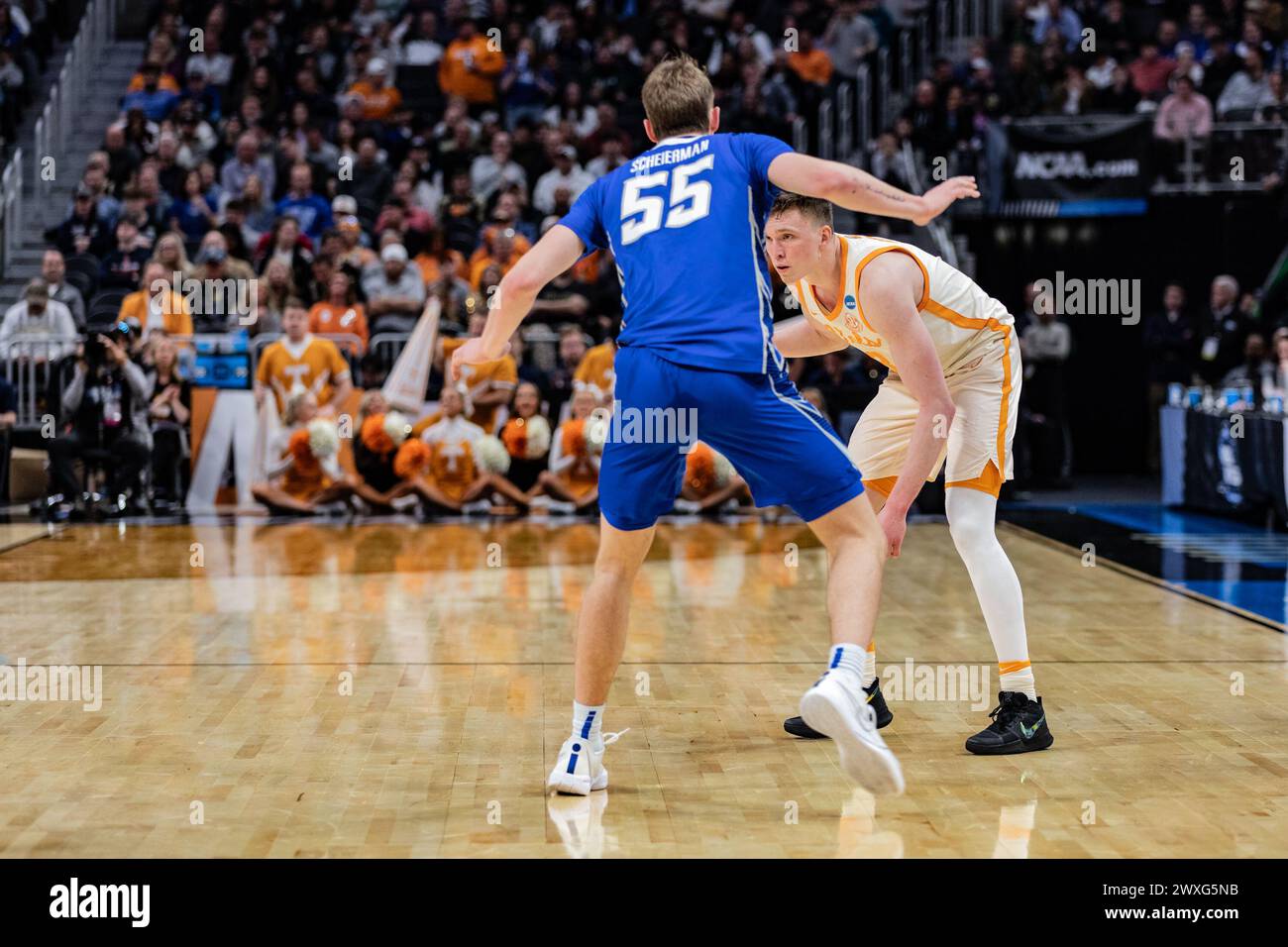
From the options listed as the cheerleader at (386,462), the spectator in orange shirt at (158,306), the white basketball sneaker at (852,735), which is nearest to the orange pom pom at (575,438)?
the cheerleader at (386,462)

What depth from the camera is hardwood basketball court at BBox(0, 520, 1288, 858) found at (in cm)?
390

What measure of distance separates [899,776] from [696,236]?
1478 mm

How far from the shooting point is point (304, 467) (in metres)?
12.7

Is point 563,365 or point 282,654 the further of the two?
point 563,365

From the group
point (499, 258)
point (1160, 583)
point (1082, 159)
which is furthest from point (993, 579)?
point (1082, 159)

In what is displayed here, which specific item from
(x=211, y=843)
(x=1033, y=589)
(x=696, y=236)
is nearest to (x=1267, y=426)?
(x=1033, y=589)

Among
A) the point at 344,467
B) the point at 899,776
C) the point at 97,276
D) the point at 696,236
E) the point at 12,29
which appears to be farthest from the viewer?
the point at 12,29

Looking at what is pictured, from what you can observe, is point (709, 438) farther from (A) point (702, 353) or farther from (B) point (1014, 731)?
(B) point (1014, 731)

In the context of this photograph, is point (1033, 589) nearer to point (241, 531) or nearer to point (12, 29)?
point (241, 531)

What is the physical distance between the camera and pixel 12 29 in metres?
18.3

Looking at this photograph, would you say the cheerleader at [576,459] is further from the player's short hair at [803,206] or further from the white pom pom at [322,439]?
the player's short hair at [803,206]

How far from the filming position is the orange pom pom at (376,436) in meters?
12.5

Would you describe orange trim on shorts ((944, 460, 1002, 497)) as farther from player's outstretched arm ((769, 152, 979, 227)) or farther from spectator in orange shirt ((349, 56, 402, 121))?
spectator in orange shirt ((349, 56, 402, 121))
